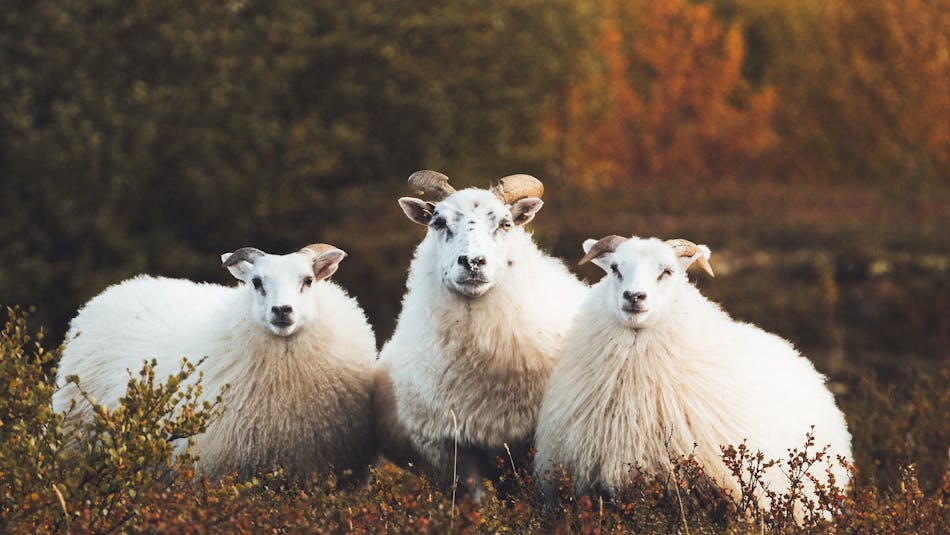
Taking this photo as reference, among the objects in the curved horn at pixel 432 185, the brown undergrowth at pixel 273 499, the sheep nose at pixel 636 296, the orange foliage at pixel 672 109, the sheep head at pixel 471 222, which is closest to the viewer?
the brown undergrowth at pixel 273 499

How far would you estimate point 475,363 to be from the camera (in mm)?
7137

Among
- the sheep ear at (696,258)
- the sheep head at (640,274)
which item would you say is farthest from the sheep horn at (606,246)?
the sheep ear at (696,258)

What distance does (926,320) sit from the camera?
620 inches

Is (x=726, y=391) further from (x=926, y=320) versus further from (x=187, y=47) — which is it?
(x=187, y=47)

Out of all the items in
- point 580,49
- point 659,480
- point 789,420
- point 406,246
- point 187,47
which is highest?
point 580,49

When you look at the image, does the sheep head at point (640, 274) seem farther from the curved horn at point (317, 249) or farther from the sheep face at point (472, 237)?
the curved horn at point (317, 249)

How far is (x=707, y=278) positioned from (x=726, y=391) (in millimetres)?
10806

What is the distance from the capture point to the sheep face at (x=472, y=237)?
6887 millimetres

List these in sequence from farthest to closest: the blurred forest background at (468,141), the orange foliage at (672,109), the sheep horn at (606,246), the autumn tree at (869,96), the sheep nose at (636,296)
Answer: the orange foliage at (672,109), the autumn tree at (869,96), the blurred forest background at (468,141), the sheep horn at (606,246), the sheep nose at (636,296)

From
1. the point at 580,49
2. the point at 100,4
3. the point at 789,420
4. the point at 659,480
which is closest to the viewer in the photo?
the point at 659,480

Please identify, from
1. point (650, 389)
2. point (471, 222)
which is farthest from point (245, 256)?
point (650, 389)

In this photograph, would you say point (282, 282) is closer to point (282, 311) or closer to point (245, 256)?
point (282, 311)

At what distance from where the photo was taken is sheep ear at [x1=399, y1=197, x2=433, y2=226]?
291 inches

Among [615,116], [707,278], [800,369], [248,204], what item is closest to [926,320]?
[707,278]
